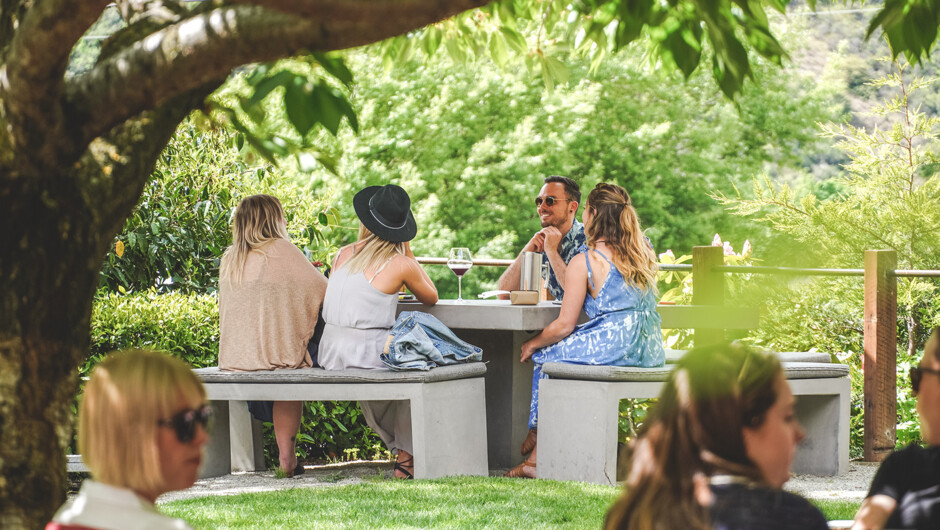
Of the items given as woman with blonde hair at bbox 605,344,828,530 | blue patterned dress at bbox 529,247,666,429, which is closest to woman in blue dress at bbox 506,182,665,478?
blue patterned dress at bbox 529,247,666,429

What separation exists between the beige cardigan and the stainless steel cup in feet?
4.52

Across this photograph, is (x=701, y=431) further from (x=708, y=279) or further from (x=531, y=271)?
(x=708, y=279)

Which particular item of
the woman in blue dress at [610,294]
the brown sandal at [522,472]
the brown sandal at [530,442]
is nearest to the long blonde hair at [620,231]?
the woman in blue dress at [610,294]

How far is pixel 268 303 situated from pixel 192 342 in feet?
3.72

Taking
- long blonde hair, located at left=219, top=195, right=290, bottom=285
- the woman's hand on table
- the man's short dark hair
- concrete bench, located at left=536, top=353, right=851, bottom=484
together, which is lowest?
concrete bench, located at left=536, top=353, right=851, bottom=484

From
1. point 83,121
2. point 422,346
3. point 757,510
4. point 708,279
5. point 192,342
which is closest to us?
point 757,510

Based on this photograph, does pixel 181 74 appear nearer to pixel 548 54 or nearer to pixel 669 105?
pixel 548 54

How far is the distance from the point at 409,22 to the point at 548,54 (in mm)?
2034

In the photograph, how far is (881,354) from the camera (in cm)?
718

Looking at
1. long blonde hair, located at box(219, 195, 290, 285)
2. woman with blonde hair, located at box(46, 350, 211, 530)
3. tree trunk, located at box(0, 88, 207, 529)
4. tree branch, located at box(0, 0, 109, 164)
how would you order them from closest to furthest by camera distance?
woman with blonde hair, located at box(46, 350, 211, 530) < tree branch, located at box(0, 0, 109, 164) < tree trunk, located at box(0, 88, 207, 529) < long blonde hair, located at box(219, 195, 290, 285)

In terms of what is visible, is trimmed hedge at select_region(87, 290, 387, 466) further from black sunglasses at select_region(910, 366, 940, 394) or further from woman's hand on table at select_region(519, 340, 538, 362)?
black sunglasses at select_region(910, 366, 940, 394)

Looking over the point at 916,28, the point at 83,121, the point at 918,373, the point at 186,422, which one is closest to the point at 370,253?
the point at 916,28

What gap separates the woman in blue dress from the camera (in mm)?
6113

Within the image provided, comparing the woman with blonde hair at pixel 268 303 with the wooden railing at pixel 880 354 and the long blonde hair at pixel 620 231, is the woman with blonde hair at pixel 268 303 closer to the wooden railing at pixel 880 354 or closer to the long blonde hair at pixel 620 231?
the long blonde hair at pixel 620 231
